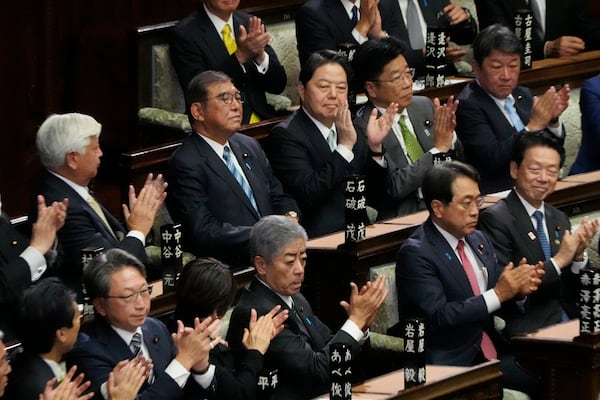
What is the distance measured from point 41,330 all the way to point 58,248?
25.3 inches

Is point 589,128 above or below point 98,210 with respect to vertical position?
above

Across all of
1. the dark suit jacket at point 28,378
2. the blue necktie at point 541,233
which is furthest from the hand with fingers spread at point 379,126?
the dark suit jacket at point 28,378

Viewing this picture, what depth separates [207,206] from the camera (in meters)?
4.16

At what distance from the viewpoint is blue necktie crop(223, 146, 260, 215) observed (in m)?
4.20

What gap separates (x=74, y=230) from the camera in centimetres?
384

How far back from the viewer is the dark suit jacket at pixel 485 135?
470 cm

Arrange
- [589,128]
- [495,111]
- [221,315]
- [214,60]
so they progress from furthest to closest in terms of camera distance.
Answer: [589,128] < [495,111] < [214,60] < [221,315]

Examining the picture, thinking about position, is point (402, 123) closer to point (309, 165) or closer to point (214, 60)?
point (309, 165)

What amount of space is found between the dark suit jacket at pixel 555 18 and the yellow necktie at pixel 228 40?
1102 mm

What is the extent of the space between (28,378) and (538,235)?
153cm

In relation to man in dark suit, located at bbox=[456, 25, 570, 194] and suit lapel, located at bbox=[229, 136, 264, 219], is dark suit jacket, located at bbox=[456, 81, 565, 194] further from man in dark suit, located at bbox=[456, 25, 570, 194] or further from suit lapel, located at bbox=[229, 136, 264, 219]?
suit lapel, located at bbox=[229, 136, 264, 219]

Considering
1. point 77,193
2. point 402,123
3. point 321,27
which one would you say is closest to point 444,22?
point 321,27

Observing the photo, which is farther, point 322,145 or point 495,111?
point 495,111

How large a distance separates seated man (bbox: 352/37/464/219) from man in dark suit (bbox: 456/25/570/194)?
0.14 meters
